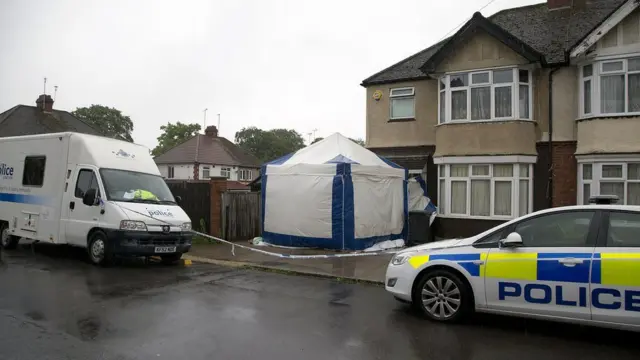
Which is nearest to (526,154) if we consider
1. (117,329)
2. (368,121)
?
(368,121)

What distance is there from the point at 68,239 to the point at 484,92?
11.6 meters

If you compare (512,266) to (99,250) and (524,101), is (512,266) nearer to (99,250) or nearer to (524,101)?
(99,250)

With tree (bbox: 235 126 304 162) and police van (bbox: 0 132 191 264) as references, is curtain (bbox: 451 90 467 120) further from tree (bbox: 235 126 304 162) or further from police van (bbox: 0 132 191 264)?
tree (bbox: 235 126 304 162)

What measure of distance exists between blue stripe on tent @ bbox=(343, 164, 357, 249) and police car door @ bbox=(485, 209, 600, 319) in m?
6.35

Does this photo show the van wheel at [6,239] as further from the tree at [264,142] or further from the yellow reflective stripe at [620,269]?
the tree at [264,142]

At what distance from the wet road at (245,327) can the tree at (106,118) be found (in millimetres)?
59450

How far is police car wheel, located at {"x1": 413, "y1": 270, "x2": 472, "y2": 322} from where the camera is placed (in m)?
5.82

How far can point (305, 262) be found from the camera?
10375 mm

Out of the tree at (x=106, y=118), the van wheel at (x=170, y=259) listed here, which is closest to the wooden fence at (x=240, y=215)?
the van wheel at (x=170, y=259)

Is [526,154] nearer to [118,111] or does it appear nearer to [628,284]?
[628,284]

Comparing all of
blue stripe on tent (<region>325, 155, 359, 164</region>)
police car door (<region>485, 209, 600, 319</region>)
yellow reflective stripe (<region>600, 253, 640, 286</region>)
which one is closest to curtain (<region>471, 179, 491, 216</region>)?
blue stripe on tent (<region>325, 155, 359, 164</region>)

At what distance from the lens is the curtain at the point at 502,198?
13.5 metres

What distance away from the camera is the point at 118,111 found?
2542 inches

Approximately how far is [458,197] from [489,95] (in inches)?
124
